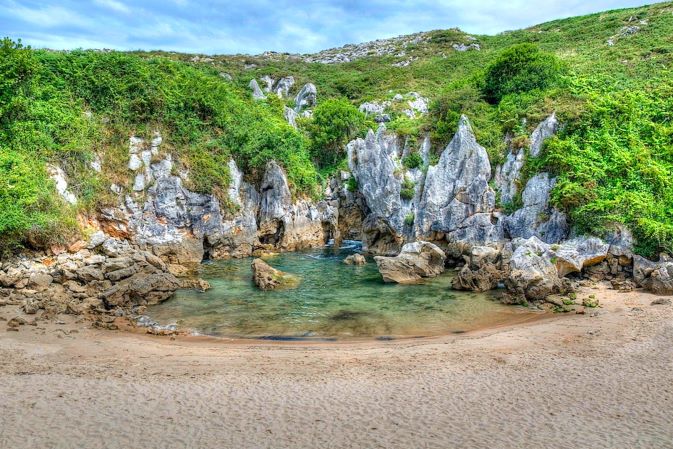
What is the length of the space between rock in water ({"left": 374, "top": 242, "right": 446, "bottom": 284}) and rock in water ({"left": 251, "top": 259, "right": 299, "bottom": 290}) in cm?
545

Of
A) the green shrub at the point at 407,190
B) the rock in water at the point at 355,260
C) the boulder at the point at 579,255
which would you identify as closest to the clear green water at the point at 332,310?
the rock in water at the point at 355,260

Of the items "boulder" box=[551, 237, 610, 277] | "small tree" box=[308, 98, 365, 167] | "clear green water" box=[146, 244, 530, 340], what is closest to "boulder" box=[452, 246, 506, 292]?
"clear green water" box=[146, 244, 530, 340]

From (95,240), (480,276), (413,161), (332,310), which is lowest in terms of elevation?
(332,310)

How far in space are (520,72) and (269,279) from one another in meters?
28.3

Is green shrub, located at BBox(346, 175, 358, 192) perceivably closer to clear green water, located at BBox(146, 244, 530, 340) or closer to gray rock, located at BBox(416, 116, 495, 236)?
gray rock, located at BBox(416, 116, 495, 236)

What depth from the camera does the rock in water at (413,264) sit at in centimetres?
2580

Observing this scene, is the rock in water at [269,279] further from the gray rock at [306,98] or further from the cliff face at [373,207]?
the gray rock at [306,98]

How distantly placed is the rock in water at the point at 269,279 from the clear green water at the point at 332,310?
0.58m

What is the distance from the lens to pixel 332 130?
5019 cm

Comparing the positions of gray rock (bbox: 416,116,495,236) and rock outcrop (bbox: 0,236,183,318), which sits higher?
gray rock (bbox: 416,116,495,236)

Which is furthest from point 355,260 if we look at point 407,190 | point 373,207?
point 407,190

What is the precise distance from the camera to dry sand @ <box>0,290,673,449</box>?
899 cm

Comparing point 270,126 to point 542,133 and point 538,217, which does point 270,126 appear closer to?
point 542,133

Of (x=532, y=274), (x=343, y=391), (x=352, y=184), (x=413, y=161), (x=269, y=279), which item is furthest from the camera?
(x=352, y=184)
